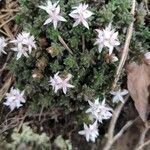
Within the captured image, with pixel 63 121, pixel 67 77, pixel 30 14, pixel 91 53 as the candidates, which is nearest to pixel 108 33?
pixel 91 53

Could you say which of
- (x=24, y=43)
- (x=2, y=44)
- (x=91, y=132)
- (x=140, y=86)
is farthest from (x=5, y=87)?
(x=140, y=86)

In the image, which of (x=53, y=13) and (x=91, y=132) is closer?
(x=53, y=13)

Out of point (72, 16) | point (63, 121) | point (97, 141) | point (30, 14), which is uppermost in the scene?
point (30, 14)

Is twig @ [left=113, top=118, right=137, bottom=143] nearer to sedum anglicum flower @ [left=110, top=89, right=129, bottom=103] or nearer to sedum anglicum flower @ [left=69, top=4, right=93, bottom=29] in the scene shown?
sedum anglicum flower @ [left=110, top=89, right=129, bottom=103]

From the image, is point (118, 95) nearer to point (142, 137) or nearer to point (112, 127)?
point (112, 127)

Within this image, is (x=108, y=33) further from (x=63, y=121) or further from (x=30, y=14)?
(x=63, y=121)

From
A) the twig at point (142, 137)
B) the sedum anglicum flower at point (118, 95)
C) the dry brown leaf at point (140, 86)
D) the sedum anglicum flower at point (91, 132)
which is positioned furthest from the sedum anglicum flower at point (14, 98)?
the twig at point (142, 137)
